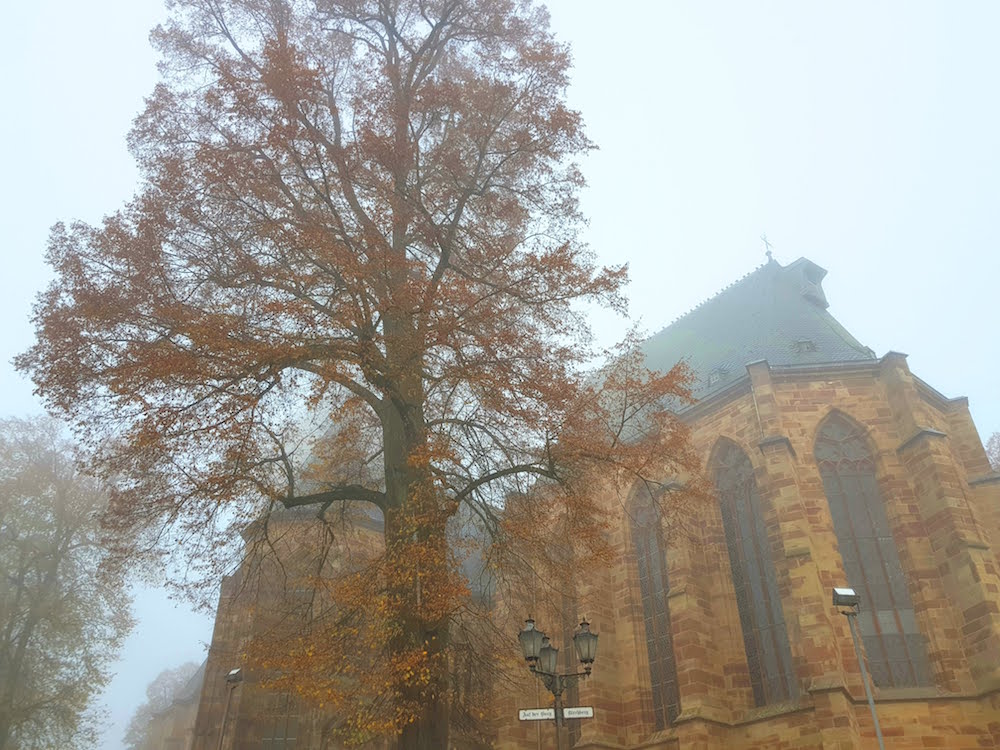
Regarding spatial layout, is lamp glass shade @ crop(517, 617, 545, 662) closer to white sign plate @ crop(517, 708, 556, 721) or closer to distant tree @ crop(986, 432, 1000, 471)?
white sign plate @ crop(517, 708, 556, 721)

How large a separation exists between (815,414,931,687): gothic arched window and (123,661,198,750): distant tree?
49812 millimetres

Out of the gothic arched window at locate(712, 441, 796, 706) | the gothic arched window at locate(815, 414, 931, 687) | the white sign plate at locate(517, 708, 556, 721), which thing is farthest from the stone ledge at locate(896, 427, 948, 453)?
the white sign plate at locate(517, 708, 556, 721)

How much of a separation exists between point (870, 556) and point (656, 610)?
506cm

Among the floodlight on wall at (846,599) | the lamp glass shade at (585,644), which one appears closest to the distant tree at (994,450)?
the floodlight on wall at (846,599)

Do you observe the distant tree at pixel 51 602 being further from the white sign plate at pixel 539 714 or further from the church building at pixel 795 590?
the white sign plate at pixel 539 714

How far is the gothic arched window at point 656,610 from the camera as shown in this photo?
674 inches

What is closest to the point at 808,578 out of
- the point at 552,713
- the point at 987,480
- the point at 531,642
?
the point at 987,480

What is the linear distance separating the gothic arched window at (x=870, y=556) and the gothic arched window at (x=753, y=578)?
1531mm

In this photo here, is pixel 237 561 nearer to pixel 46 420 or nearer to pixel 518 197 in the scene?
pixel 518 197

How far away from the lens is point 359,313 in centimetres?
900

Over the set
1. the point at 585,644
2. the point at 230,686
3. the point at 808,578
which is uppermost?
the point at 808,578

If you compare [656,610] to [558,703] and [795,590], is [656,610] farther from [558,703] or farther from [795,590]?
[558,703]

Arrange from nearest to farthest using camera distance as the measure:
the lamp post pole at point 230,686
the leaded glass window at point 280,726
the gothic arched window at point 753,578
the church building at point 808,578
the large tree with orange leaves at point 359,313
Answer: the large tree with orange leaves at point 359,313 → the lamp post pole at point 230,686 → the church building at point 808,578 → the gothic arched window at point 753,578 → the leaded glass window at point 280,726

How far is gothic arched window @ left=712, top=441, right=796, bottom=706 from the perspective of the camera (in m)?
15.5
